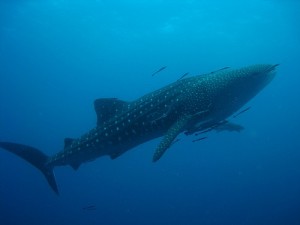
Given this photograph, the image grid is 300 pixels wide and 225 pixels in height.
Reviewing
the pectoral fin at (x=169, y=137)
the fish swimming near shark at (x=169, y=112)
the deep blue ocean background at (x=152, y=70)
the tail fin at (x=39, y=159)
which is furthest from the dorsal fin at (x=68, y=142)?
the deep blue ocean background at (x=152, y=70)

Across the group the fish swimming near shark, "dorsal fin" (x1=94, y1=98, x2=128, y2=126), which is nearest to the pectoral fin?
the fish swimming near shark

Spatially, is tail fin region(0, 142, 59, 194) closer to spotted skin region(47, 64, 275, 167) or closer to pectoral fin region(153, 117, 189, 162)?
spotted skin region(47, 64, 275, 167)

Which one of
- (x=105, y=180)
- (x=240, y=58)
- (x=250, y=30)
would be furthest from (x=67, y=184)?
(x=240, y=58)

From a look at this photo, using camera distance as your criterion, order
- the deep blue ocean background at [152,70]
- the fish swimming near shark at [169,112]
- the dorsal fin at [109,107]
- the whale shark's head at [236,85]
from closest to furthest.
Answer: the whale shark's head at [236,85], the fish swimming near shark at [169,112], the dorsal fin at [109,107], the deep blue ocean background at [152,70]

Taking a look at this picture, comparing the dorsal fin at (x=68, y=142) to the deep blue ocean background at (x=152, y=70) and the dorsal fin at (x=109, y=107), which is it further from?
the deep blue ocean background at (x=152, y=70)

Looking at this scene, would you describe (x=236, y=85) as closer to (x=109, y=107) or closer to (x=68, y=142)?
(x=109, y=107)

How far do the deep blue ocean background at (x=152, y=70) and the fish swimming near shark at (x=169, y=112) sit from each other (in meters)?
30.8

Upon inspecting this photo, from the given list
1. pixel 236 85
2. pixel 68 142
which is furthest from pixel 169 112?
pixel 68 142

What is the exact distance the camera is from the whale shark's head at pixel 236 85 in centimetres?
661

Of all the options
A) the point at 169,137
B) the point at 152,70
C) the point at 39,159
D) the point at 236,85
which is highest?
the point at 152,70

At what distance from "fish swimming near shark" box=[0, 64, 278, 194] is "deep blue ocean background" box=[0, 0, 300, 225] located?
3076 cm

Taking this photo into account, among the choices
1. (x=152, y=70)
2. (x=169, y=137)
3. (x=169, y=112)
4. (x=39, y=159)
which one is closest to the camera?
(x=169, y=137)

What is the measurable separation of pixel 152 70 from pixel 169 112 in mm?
96286

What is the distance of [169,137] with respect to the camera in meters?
6.85
